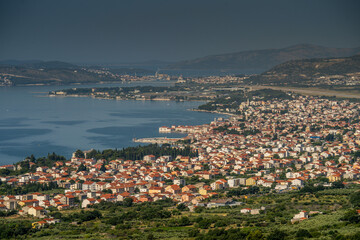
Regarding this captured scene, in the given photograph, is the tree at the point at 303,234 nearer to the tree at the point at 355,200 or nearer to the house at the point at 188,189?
the tree at the point at 355,200

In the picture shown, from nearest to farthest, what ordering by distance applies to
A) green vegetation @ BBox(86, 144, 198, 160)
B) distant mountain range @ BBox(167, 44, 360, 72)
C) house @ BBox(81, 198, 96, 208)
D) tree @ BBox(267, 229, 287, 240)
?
tree @ BBox(267, 229, 287, 240) → house @ BBox(81, 198, 96, 208) → green vegetation @ BBox(86, 144, 198, 160) → distant mountain range @ BBox(167, 44, 360, 72)

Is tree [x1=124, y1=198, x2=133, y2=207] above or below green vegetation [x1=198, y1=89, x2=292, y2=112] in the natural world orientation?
below

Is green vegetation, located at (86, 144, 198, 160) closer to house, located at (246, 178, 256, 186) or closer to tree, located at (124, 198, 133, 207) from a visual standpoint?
house, located at (246, 178, 256, 186)

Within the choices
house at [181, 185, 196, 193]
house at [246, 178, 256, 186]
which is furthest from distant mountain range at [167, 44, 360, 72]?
house at [181, 185, 196, 193]

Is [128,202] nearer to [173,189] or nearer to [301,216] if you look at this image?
[173,189]

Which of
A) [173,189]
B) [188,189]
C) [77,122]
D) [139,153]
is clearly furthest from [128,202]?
[77,122]

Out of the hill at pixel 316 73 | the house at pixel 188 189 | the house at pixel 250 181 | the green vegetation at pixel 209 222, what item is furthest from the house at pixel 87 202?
the hill at pixel 316 73
